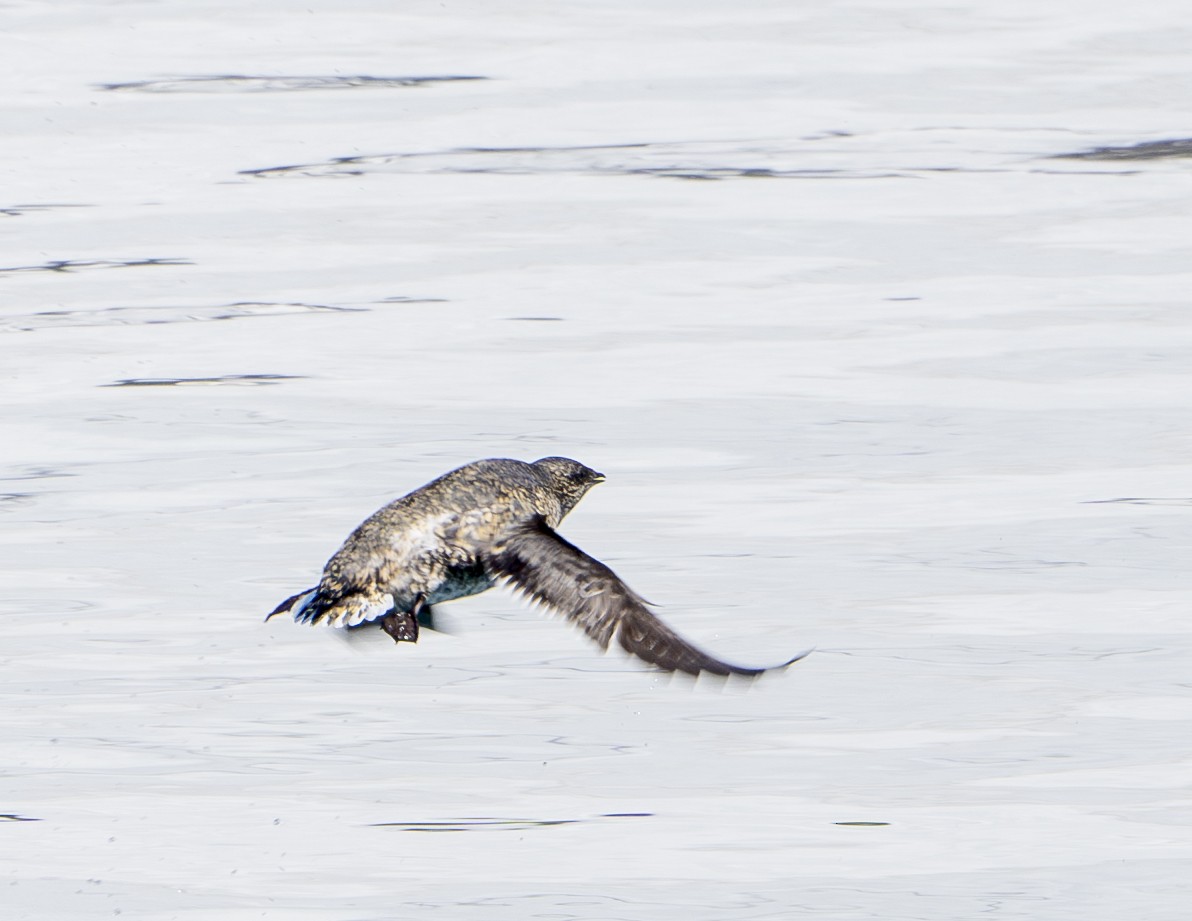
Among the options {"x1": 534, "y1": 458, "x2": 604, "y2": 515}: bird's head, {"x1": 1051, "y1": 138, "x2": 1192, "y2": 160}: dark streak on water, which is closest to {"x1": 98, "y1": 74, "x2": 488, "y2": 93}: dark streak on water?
{"x1": 1051, "y1": 138, "x2": 1192, "y2": 160}: dark streak on water

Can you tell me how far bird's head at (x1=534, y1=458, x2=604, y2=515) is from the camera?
7883 mm

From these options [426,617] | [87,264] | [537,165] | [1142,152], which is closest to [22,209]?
[87,264]

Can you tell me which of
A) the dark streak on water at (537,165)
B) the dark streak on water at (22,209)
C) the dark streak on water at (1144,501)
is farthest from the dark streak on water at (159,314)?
the dark streak on water at (1144,501)

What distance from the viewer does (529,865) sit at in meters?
7.00

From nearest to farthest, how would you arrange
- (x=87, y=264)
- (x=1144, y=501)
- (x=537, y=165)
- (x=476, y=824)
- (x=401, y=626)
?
1. (x=401, y=626)
2. (x=476, y=824)
3. (x=1144, y=501)
4. (x=87, y=264)
5. (x=537, y=165)

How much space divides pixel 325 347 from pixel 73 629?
12.0ft

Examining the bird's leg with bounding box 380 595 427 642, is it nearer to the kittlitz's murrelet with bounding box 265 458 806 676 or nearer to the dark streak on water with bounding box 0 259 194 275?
the kittlitz's murrelet with bounding box 265 458 806 676

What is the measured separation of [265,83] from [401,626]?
1097 centimetres

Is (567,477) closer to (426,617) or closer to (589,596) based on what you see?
(426,617)

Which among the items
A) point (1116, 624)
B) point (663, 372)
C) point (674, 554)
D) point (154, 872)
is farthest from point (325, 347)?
point (154, 872)

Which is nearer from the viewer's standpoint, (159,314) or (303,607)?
(303,607)

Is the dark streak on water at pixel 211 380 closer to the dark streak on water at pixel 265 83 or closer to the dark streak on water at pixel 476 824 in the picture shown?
the dark streak on water at pixel 476 824

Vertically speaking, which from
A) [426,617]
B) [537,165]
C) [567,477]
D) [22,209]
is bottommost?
[22,209]

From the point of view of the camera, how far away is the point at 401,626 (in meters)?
7.00
